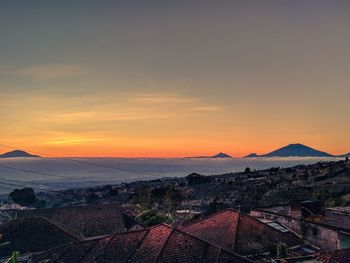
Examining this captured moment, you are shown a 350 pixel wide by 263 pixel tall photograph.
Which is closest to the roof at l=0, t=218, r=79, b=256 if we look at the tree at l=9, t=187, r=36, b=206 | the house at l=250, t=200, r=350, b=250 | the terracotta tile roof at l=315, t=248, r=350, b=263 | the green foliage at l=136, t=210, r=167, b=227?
the green foliage at l=136, t=210, r=167, b=227

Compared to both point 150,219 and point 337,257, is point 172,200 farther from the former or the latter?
point 337,257

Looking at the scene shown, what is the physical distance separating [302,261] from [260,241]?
8.59 metres

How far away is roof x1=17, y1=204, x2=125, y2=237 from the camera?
49375mm

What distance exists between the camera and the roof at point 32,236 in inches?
1523

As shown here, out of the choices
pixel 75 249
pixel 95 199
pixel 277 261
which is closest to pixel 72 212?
pixel 75 249

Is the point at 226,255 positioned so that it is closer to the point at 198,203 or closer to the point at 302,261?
the point at 302,261

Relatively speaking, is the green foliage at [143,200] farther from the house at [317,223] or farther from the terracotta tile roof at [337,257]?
the terracotta tile roof at [337,257]

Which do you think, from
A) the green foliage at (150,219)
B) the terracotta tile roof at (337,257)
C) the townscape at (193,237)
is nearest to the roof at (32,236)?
the townscape at (193,237)

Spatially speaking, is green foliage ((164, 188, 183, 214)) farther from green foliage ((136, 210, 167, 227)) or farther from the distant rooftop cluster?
the distant rooftop cluster

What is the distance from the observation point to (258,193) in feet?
256

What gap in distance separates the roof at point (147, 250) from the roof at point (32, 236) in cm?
484

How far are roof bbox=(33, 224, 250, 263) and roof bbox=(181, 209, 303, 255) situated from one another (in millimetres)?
2832

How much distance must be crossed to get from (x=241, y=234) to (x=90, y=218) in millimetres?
25146

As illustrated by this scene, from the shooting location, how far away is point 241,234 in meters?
31.3
